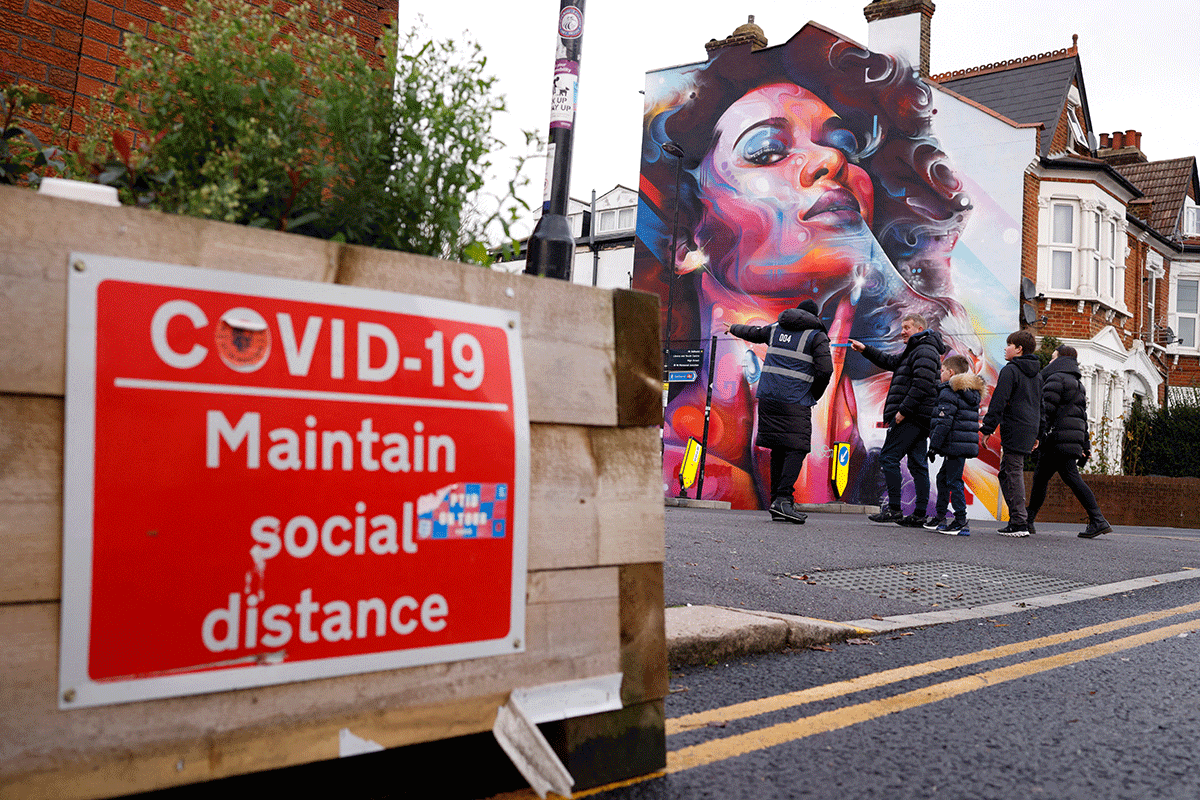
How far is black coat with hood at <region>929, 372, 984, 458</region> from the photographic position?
10.1 meters

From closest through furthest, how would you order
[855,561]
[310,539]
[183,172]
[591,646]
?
[310,539]
[183,172]
[591,646]
[855,561]

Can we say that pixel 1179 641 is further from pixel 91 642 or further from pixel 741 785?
pixel 91 642

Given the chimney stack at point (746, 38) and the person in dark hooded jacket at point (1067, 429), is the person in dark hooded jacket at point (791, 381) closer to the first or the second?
the person in dark hooded jacket at point (1067, 429)

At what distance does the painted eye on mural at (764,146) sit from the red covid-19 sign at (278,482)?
Answer: 73.9 feet

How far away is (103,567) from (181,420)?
27cm

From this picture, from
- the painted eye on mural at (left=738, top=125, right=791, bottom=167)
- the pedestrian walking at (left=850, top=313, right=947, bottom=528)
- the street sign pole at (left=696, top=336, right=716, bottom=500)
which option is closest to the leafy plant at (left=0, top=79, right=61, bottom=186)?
the pedestrian walking at (left=850, top=313, right=947, bottom=528)

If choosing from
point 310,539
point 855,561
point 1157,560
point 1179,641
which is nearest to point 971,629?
point 1179,641

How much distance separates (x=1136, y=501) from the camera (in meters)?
19.0

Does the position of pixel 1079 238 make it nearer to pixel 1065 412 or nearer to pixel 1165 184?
pixel 1165 184

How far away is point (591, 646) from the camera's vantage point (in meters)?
2.18

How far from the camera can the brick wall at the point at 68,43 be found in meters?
3.93

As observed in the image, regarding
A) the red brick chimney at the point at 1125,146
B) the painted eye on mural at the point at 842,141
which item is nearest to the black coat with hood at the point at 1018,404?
the painted eye on mural at the point at 842,141

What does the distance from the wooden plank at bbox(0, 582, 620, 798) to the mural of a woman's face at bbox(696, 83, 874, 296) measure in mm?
21351

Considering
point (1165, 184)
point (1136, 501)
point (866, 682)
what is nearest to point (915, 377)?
point (866, 682)
